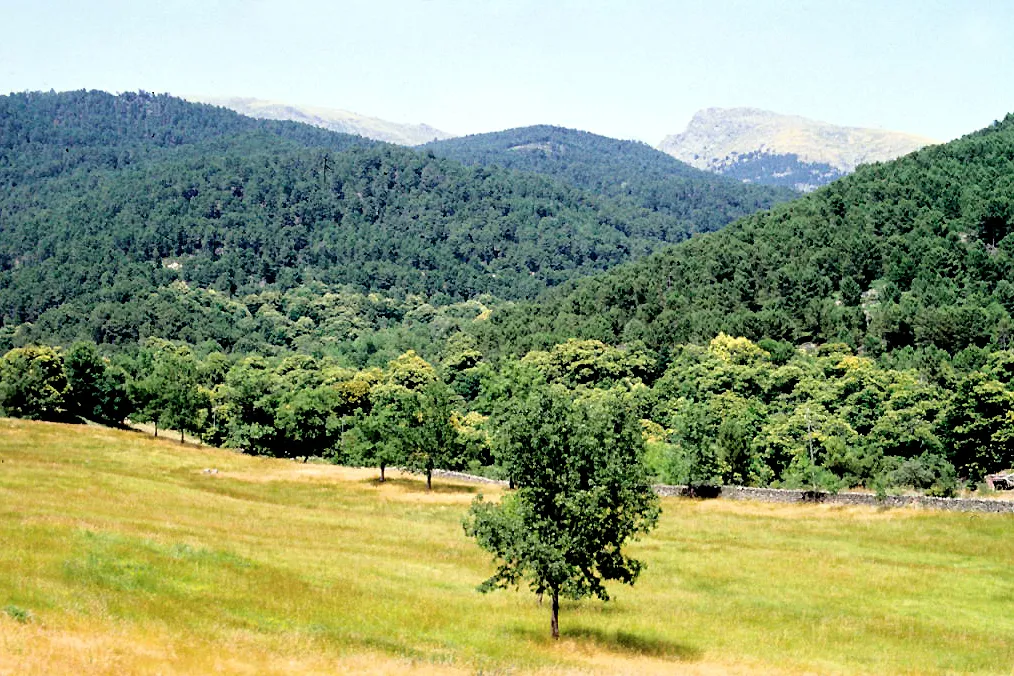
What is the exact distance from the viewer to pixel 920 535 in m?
71.4

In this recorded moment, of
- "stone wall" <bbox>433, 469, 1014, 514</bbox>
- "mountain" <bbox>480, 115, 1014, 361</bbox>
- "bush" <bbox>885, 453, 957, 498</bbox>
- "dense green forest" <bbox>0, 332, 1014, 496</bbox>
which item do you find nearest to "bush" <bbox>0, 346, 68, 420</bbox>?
"dense green forest" <bbox>0, 332, 1014, 496</bbox>

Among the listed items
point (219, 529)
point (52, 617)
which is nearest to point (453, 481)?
point (219, 529)

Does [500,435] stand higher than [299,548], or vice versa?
[500,435]

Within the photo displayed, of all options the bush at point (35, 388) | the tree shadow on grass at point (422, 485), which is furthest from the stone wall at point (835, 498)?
the bush at point (35, 388)

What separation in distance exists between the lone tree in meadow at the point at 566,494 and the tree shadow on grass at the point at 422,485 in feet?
163

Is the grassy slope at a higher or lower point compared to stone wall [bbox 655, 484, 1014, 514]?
lower

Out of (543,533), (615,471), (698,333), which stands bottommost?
(543,533)

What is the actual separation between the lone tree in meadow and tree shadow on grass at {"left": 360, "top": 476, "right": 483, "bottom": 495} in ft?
163

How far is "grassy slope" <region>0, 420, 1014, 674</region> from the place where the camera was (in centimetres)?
3475

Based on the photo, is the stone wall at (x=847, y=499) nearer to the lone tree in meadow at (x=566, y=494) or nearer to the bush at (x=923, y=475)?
the bush at (x=923, y=475)

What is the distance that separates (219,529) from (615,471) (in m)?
29.8

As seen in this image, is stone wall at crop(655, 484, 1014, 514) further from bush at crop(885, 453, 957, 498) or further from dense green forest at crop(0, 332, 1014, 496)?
bush at crop(885, 453, 957, 498)

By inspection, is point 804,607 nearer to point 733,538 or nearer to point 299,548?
point 733,538

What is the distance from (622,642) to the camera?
44031 mm
